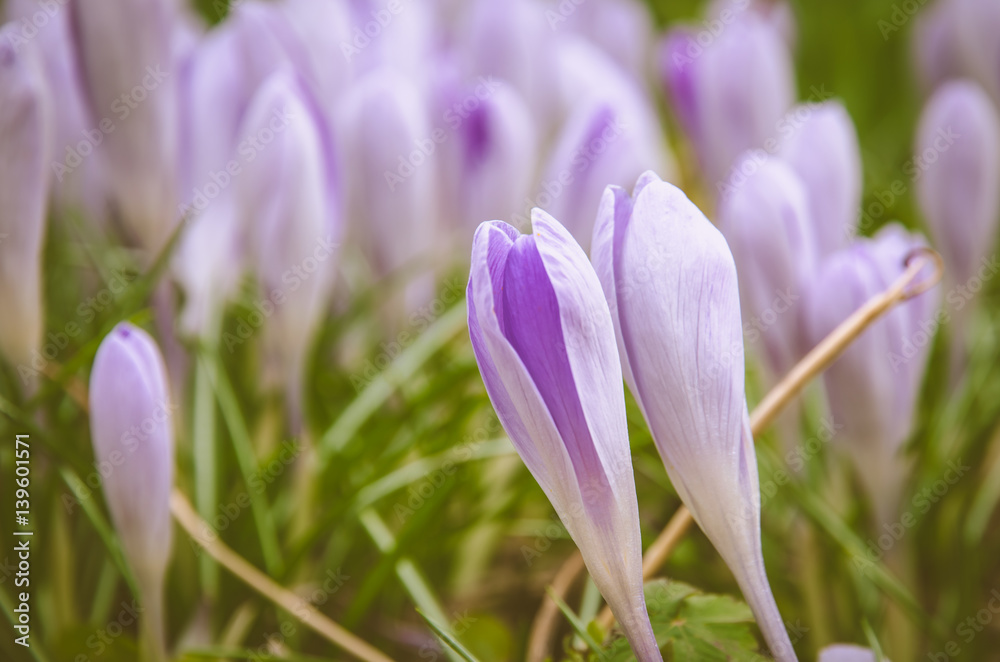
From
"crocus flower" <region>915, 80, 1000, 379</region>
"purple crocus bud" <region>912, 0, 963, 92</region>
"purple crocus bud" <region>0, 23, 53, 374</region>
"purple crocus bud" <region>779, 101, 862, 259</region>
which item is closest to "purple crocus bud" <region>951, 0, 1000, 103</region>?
"purple crocus bud" <region>912, 0, 963, 92</region>

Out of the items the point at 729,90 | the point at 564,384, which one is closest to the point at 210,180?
the point at 729,90

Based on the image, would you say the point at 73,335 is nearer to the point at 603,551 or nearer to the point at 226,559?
the point at 226,559

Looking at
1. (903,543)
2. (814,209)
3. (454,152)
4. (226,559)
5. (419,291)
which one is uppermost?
(454,152)

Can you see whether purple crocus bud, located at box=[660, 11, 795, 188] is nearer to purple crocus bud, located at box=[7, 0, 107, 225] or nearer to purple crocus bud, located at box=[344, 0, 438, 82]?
purple crocus bud, located at box=[344, 0, 438, 82]

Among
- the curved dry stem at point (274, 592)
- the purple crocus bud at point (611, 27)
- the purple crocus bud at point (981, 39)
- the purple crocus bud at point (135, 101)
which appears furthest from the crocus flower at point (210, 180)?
the purple crocus bud at point (981, 39)

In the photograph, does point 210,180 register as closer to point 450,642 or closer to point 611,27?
point 450,642

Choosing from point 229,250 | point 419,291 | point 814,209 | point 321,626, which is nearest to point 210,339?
point 229,250

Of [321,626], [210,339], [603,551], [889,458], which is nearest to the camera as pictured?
[603,551]
